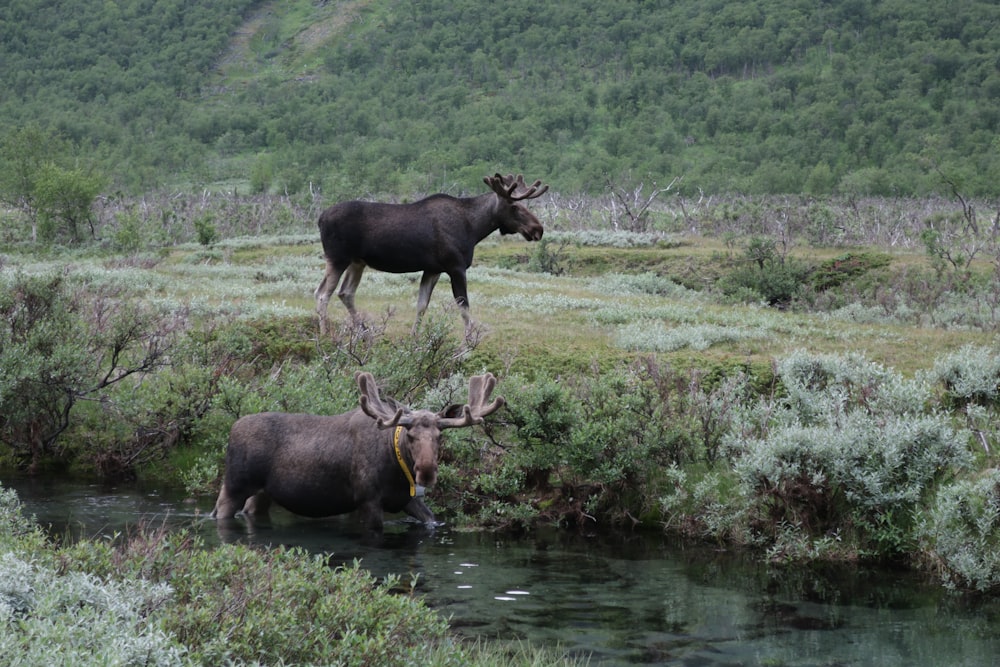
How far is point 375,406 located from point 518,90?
14988cm

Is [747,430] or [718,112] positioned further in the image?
[718,112]

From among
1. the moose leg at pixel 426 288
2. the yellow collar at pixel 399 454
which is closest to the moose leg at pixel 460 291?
the moose leg at pixel 426 288

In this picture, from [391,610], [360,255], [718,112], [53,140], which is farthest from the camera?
[718,112]

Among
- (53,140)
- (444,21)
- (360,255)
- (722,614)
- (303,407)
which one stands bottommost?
(722,614)

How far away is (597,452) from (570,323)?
7.30m

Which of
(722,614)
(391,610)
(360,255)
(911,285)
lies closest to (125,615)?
(391,610)

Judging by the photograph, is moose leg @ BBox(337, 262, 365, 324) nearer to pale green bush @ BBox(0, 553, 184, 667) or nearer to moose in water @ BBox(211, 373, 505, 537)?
moose in water @ BBox(211, 373, 505, 537)

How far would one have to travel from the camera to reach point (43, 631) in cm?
511

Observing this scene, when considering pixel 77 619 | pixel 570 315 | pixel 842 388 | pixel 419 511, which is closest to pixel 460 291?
pixel 570 315

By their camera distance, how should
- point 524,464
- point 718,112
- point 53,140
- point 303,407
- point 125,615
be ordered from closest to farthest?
1. point 125,615
2. point 524,464
3. point 303,407
4. point 53,140
5. point 718,112

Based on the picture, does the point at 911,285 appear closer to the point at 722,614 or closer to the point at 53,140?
the point at 722,614

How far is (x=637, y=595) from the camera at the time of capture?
388 inches

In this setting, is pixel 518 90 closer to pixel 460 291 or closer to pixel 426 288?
pixel 426 288

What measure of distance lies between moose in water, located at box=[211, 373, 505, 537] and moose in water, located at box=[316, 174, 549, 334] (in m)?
5.40
